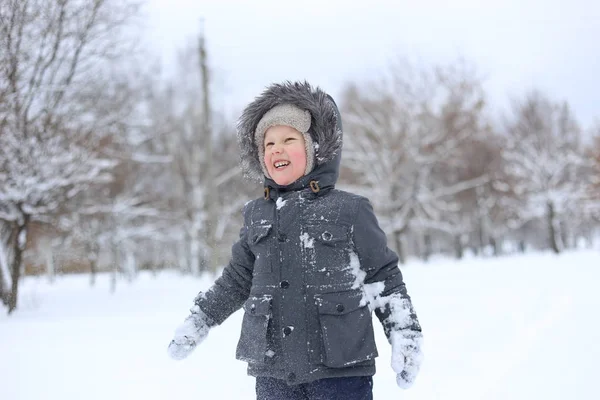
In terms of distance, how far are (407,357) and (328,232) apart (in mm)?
550

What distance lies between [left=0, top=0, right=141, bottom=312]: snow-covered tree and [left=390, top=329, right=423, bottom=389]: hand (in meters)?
6.90

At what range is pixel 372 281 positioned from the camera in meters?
2.10

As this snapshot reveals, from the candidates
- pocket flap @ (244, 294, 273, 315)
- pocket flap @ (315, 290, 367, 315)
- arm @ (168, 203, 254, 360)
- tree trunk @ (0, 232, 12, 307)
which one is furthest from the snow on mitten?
tree trunk @ (0, 232, 12, 307)

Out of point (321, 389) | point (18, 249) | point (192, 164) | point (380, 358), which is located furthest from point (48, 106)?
point (192, 164)

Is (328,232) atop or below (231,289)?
atop

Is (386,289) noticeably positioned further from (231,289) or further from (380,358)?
(380,358)

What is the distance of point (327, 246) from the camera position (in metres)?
2.07

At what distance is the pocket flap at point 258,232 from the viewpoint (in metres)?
2.15

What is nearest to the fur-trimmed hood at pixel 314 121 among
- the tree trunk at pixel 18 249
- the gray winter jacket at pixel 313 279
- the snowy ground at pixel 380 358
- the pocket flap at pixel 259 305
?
the gray winter jacket at pixel 313 279

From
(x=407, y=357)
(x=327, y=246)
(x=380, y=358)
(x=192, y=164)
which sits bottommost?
(x=380, y=358)

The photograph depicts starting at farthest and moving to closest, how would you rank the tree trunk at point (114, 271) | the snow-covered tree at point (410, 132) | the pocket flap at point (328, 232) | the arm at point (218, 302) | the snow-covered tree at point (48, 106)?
the snow-covered tree at point (410, 132) < the tree trunk at point (114, 271) < the snow-covered tree at point (48, 106) < the arm at point (218, 302) < the pocket flap at point (328, 232)

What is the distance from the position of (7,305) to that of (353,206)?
8349 millimetres

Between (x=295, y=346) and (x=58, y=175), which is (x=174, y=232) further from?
(x=295, y=346)

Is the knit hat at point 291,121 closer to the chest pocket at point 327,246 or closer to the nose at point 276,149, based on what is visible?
the nose at point 276,149
